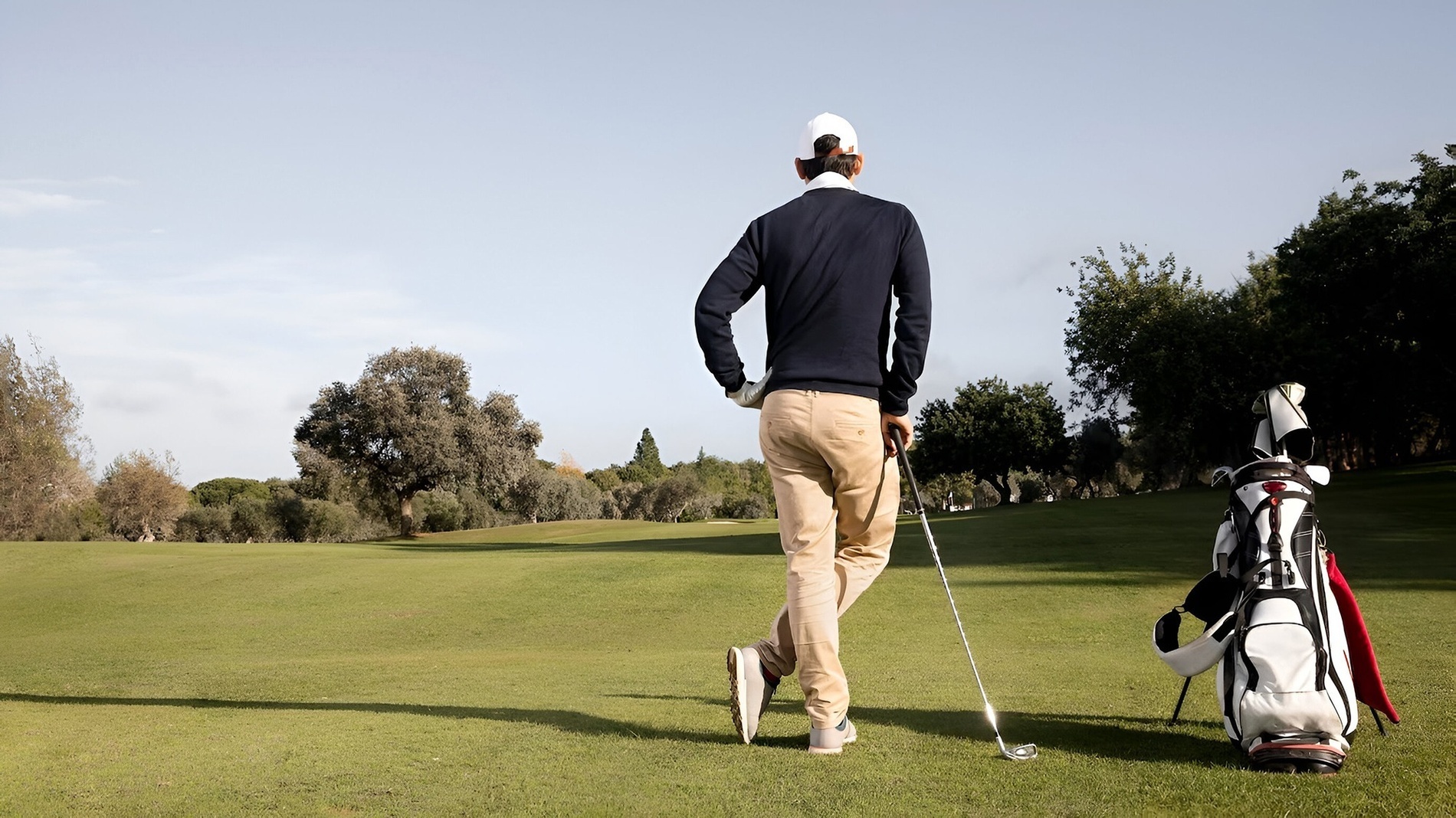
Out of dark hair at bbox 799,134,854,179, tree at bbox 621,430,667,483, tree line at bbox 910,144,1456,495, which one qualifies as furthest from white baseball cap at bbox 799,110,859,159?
tree at bbox 621,430,667,483

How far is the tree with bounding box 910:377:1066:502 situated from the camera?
211ft

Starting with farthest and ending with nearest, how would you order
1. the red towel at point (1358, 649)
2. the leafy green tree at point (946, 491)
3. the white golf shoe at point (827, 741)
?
1. the leafy green tree at point (946, 491)
2. the red towel at point (1358, 649)
3. the white golf shoe at point (827, 741)

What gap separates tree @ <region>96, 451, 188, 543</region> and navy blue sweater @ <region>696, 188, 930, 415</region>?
203 ft

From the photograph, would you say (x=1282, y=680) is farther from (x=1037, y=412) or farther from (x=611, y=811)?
(x=1037, y=412)

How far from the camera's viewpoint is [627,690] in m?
7.76

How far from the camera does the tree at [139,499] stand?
197 feet

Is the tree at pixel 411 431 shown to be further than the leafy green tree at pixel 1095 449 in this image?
No

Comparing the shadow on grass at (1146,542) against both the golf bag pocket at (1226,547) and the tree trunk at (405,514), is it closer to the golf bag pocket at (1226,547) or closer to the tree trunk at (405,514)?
the golf bag pocket at (1226,547)

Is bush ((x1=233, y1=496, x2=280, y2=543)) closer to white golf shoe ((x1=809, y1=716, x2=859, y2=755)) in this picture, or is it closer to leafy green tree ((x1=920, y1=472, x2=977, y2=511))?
leafy green tree ((x1=920, y1=472, x2=977, y2=511))

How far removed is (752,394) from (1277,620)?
2568 mm

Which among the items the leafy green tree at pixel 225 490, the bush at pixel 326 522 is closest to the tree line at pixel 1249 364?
the bush at pixel 326 522

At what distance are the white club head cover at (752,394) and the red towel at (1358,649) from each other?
2771 millimetres

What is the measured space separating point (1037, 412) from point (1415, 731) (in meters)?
62.0

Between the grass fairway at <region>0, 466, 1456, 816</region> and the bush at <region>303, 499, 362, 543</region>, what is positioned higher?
the bush at <region>303, 499, 362, 543</region>
